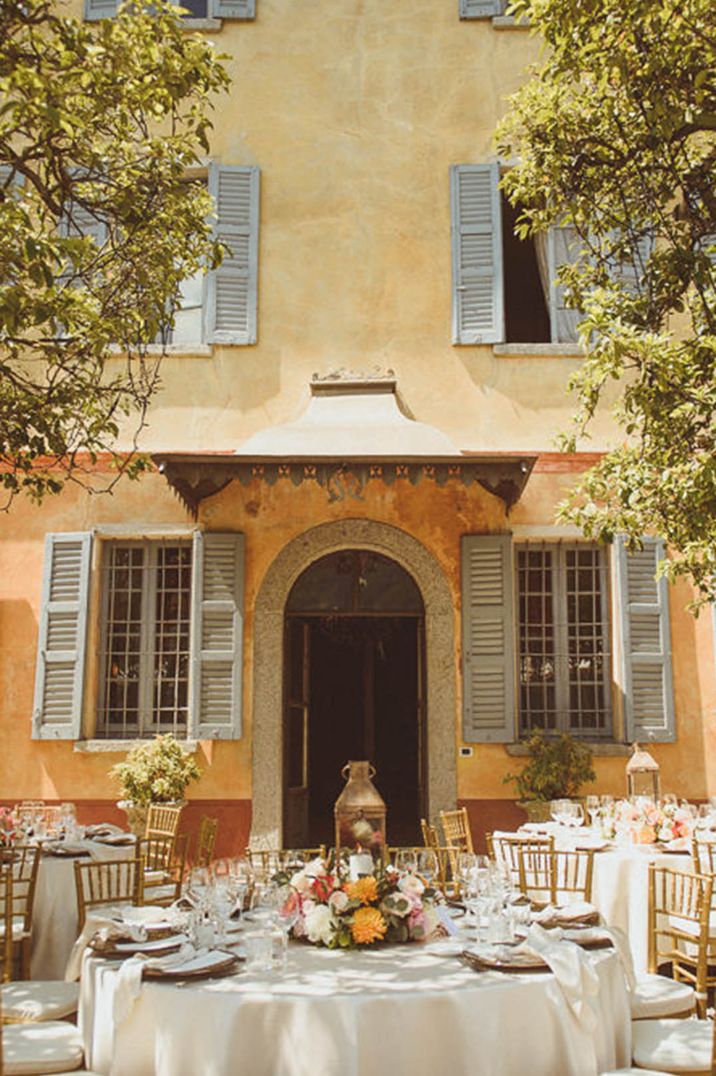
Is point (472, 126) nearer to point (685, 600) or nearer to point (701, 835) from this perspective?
point (685, 600)

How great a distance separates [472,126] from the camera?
10.0 m

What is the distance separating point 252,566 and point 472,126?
4.71 meters

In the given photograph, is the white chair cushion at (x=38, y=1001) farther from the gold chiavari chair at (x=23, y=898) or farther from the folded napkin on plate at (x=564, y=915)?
the folded napkin on plate at (x=564, y=915)

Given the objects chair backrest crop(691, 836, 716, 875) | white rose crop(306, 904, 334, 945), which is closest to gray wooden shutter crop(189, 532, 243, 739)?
chair backrest crop(691, 836, 716, 875)

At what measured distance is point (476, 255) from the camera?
32.3 ft

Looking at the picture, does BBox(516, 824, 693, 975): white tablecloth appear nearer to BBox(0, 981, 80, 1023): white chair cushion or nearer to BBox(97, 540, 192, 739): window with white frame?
BBox(0, 981, 80, 1023): white chair cushion

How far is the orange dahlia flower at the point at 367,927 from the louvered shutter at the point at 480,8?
9004 mm

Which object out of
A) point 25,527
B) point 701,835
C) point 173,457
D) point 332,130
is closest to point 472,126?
point 332,130

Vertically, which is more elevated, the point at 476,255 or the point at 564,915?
the point at 476,255

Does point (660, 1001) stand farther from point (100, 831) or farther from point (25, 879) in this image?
point (100, 831)

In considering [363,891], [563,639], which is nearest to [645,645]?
[563,639]

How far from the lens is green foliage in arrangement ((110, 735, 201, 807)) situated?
8414mm

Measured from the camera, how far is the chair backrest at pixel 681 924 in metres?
5.18

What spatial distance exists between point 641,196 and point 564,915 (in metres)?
3.86
